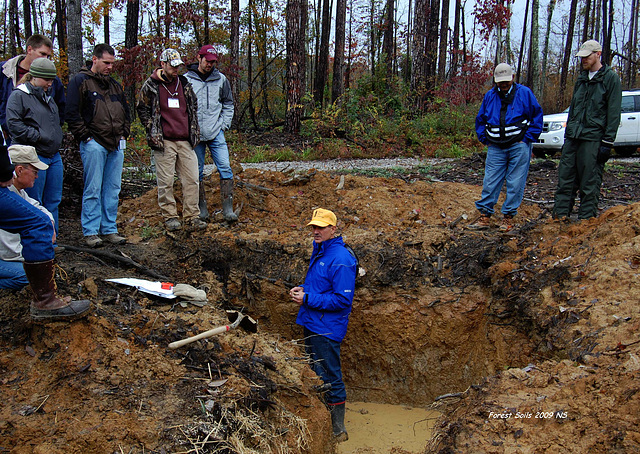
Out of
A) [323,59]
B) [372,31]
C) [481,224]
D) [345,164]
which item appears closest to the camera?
[481,224]

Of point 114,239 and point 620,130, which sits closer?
point 114,239

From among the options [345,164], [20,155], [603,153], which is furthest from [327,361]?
[345,164]

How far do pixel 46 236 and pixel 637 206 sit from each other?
5.91m

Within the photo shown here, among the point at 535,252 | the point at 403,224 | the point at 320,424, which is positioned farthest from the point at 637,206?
the point at 320,424

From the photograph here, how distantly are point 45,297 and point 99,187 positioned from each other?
232cm

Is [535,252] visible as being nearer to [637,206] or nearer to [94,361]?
[637,206]

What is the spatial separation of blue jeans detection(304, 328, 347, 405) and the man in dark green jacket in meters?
3.61

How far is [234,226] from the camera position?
6672 mm

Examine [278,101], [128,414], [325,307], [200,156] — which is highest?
[278,101]

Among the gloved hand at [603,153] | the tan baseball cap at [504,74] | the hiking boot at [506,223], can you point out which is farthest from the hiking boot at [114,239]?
the gloved hand at [603,153]

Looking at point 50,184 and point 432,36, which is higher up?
point 432,36

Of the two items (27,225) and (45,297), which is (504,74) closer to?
(27,225)

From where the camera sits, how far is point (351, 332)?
610cm

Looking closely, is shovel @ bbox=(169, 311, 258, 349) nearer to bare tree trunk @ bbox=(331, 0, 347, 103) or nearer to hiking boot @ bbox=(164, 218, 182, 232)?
hiking boot @ bbox=(164, 218, 182, 232)
